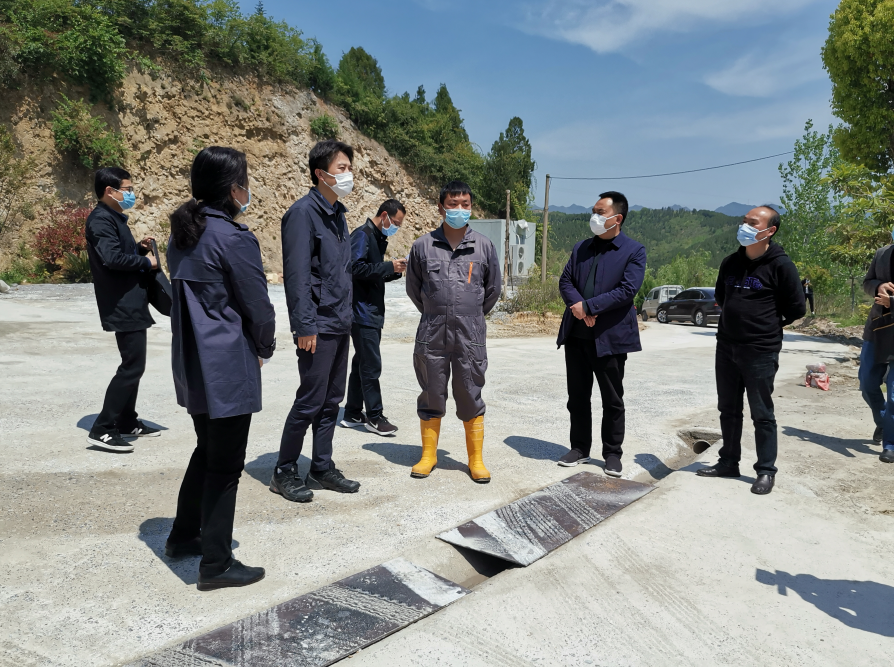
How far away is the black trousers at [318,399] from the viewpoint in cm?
376

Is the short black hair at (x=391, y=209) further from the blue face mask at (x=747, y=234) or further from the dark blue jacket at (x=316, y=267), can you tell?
the blue face mask at (x=747, y=234)

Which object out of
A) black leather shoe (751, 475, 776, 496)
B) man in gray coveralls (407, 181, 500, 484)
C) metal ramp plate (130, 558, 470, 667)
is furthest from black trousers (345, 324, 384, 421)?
black leather shoe (751, 475, 776, 496)

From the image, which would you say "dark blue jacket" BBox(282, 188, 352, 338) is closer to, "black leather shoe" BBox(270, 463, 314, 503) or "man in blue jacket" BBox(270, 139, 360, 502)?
"man in blue jacket" BBox(270, 139, 360, 502)

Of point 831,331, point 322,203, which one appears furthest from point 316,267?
point 831,331

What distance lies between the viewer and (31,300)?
13.1 m

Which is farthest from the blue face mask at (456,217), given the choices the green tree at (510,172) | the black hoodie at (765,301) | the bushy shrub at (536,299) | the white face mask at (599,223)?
the green tree at (510,172)

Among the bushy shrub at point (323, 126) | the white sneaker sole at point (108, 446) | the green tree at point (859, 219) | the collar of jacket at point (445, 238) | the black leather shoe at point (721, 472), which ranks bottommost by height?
the black leather shoe at point (721, 472)

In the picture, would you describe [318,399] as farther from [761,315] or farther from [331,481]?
[761,315]

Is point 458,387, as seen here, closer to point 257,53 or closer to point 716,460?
point 716,460

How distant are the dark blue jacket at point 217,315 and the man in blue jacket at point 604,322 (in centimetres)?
255

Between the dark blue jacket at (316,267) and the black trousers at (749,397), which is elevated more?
the dark blue jacket at (316,267)

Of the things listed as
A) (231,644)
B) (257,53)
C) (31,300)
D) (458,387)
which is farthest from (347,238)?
(257,53)

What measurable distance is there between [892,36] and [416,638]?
675 inches

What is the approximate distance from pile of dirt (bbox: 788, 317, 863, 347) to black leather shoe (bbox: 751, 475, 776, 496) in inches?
506
